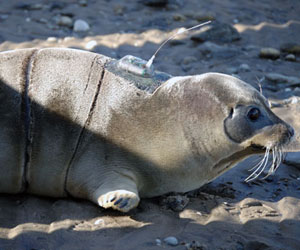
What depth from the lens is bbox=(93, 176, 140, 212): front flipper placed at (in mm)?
3330

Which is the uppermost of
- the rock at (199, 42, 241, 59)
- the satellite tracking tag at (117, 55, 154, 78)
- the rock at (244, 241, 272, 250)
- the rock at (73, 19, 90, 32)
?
the satellite tracking tag at (117, 55, 154, 78)

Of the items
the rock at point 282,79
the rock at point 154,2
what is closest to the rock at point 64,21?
the rock at point 154,2

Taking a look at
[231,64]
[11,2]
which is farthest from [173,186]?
[11,2]

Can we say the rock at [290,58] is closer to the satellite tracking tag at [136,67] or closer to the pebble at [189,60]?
the pebble at [189,60]

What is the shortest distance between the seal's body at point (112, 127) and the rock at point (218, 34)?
323cm

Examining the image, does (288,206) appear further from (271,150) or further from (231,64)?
(231,64)

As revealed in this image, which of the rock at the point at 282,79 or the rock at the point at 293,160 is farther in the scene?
the rock at the point at 282,79

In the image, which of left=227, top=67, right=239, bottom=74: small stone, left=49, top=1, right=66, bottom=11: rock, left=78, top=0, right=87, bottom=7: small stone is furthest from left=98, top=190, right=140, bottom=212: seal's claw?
left=78, top=0, right=87, bottom=7: small stone

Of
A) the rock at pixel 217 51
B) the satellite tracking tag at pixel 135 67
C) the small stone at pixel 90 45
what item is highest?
the satellite tracking tag at pixel 135 67

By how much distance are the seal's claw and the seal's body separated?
0.09 m

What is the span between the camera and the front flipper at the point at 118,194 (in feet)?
10.9

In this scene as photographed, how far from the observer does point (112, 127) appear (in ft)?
11.7

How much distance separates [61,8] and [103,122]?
4033mm

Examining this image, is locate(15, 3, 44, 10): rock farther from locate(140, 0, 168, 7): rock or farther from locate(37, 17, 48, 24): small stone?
locate(140, 0, 168, 7): rock
